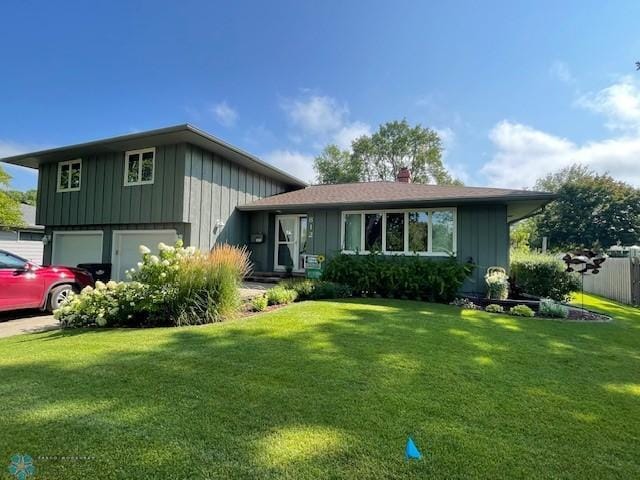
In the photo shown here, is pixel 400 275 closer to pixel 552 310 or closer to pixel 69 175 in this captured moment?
pixel 552 310

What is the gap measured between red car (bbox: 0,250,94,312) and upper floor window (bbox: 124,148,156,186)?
408 centimetres

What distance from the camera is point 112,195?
11.1 meters

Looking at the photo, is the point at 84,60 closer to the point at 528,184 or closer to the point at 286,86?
the point at 286,86

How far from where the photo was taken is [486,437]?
2.17 meters

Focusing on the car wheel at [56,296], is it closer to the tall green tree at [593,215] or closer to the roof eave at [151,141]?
the roof eave at [151,141]

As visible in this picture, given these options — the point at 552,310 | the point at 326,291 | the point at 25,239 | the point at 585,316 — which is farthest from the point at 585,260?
the point at 25,239

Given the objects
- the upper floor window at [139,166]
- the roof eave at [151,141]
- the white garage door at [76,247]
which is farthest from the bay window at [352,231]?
the white garage door at [76,247]

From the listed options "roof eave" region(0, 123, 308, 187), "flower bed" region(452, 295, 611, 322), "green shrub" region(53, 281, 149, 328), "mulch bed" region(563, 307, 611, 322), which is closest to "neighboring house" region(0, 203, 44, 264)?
"roof eave" region(0, 123, 308, 187)

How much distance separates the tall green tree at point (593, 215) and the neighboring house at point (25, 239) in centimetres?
3972

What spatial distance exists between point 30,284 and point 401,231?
9123mm

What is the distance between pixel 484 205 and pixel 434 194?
1388 mm

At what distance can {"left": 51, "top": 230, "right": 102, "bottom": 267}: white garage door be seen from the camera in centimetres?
1166

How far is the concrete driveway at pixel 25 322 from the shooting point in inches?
222

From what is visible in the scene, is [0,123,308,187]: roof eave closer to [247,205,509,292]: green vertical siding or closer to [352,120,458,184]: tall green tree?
[247,205,509,292]: green vertical siding
